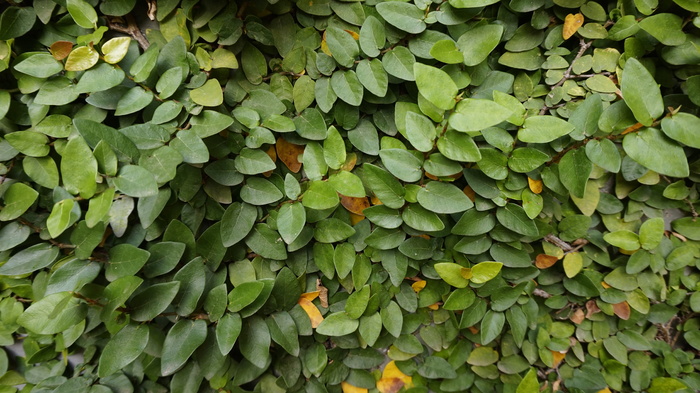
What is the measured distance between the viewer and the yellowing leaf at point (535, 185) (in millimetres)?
923

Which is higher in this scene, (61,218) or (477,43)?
(477,43)

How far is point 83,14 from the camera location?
0.83m

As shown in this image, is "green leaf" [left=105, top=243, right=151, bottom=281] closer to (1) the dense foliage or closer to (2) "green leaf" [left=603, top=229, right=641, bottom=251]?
(1) the dense foliage

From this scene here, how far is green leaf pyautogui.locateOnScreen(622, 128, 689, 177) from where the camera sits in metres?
0.79

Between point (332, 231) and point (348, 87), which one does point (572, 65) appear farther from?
point (332, 231)

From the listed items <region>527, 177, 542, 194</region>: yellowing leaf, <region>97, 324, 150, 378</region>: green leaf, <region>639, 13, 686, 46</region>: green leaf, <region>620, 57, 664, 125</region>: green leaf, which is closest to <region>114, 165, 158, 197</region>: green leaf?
<region>97, 324, 150, 378</region>: green leaf

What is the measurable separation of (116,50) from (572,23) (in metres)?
1.05

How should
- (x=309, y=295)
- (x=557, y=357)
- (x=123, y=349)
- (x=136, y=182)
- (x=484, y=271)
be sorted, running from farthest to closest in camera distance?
(x=557, y=357)
(x=309, y=295)
(x=484, y=271)
(x=123, y=349)
(x=136, y=182)

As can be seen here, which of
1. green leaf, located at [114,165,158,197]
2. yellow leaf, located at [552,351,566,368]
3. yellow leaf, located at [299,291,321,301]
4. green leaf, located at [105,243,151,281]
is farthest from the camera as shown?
yellow leaf, located at [552,351,566,368]

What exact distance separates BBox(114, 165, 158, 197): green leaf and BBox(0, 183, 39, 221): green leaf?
308 millimetres

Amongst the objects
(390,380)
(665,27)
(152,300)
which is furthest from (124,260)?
(665,27)

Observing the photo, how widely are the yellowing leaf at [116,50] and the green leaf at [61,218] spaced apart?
1.04 ft

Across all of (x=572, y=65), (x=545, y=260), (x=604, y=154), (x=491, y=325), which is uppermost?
(x=572, y=65)

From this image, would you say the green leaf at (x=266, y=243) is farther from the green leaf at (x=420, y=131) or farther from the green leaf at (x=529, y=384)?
the green leaf at (x=529, y=384)
